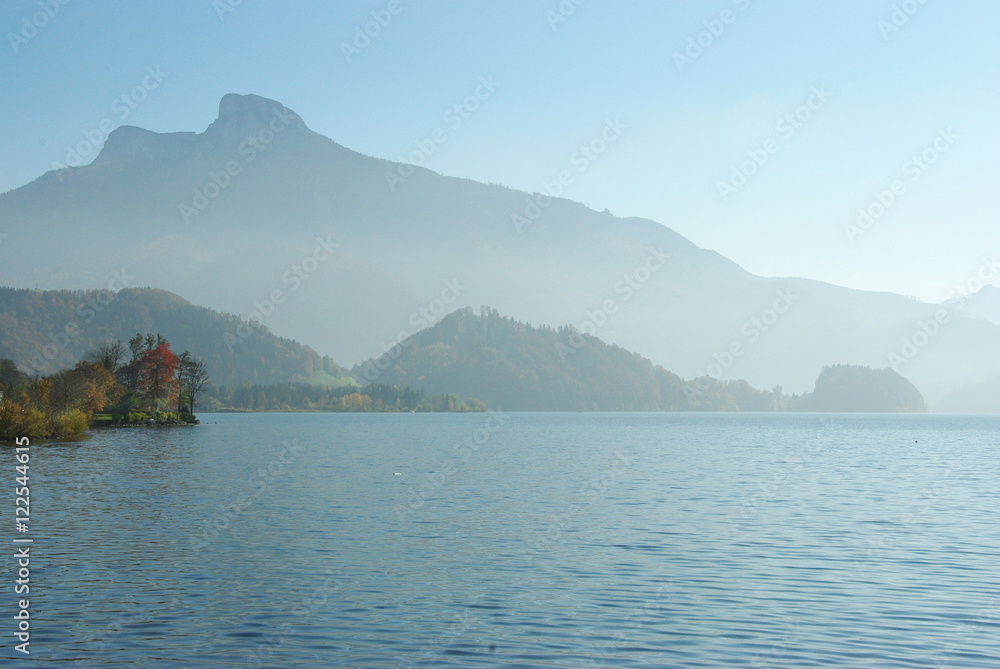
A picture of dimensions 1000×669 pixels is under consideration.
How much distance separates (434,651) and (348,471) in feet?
190

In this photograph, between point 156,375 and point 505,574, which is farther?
point 156,375

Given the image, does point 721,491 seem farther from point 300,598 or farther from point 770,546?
point 300,598

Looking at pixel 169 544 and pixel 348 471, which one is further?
pixel 348 471

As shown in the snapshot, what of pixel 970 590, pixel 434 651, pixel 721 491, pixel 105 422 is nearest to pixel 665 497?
pixel 721 491

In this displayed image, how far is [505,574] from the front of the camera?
31828mm

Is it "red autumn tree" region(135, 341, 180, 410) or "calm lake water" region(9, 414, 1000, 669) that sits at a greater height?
"red autumn tree" region(135, 341, 180, 410)

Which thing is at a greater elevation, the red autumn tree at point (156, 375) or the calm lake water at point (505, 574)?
the red autumn tree at point (156, 375)

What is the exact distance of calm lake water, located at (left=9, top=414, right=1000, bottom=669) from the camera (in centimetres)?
2288

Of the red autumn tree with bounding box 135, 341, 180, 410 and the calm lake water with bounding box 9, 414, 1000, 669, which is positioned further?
the red autumn tree with bounding box 135, 341, 180, 410

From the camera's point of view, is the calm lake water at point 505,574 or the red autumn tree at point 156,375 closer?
the calm lake water at point 505,574

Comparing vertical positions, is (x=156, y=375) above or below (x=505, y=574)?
above

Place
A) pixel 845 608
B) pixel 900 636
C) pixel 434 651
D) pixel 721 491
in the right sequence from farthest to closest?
1. pixel 721 491
2. pixel 845 608
3. pixel 900 636
4. pixel 434 651

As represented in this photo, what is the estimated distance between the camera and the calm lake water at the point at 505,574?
901 inches

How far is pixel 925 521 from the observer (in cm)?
4803
